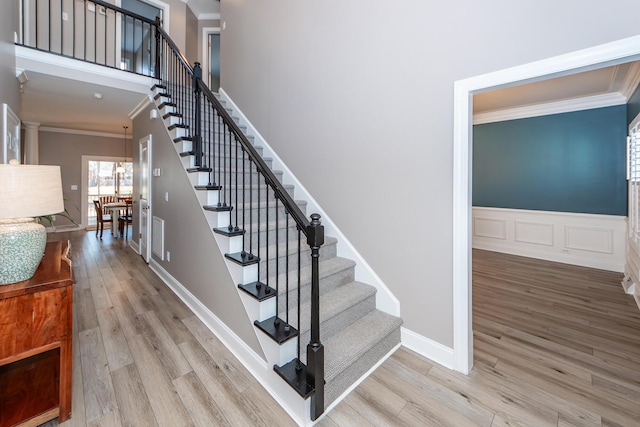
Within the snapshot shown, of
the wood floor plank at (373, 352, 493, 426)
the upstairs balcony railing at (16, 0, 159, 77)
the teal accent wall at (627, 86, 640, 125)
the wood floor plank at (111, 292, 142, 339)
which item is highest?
the upstairs balcony railing at (16, 0, 159, 77)

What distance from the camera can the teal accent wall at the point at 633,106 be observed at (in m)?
3.44

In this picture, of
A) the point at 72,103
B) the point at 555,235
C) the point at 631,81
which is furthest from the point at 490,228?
the point at 72,103

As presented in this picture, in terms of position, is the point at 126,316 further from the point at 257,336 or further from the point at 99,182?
the point at 99,182

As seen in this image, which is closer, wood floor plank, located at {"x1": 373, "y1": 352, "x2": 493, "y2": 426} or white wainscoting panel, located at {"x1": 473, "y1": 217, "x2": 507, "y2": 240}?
wood floor plank, located at {"x1": 373, "y1": 352, "x2": 493, "y2": 426}

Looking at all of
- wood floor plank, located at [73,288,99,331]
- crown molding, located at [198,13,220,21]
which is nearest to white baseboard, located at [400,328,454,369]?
wood floor plank, located at [73,288,99,331]

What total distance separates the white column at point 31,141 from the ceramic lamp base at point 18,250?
640cm

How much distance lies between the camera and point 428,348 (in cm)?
212

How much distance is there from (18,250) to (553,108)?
6.63 metres

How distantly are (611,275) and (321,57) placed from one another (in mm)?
5054

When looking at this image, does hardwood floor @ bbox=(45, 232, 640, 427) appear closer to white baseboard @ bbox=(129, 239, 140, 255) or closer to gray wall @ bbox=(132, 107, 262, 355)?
gray wall @ bbox=(132, 107, 262, 355)

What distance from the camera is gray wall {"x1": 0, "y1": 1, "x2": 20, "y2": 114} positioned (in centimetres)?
240

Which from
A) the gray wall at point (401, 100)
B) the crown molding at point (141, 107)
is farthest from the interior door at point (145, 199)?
the gray wall at point (401, 100)

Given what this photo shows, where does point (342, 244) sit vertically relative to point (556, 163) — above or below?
below

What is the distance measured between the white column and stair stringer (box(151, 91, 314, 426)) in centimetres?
587
